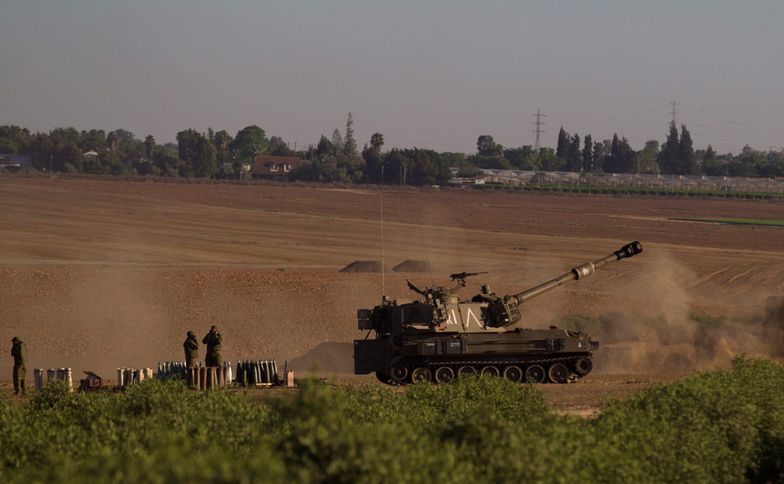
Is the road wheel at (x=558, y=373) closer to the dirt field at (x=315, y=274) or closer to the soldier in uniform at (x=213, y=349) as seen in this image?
the dirt field at (x=315, y=274)

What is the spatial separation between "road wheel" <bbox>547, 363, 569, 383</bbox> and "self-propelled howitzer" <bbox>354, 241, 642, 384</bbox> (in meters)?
0.01

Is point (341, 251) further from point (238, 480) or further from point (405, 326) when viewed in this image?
Result: point (238, 480)

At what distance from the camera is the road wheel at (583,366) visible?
3278 centimetres

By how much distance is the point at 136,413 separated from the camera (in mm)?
20594

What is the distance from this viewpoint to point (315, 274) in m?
56.1

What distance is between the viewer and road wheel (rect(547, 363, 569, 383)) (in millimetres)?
32781

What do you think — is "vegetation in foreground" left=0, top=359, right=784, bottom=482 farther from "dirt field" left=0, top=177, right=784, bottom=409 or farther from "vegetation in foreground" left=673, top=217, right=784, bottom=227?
"vegetation in foreground" left=673, top=217, right=784, bottom=227

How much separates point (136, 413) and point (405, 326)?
12473 mm

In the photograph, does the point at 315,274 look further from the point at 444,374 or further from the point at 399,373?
the point at 444,374

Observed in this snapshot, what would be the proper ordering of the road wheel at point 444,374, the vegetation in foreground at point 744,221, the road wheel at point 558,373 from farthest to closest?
1. the vegetation in foreground at point 744,221
2. the road wheel at point 558,373
3. the road wheel at point 444,374

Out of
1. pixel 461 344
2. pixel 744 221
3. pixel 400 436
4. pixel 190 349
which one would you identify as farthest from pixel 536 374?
pixel 744 221

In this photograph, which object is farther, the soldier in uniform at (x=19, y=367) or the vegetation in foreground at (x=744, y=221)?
the vegetation in foreground at (x=744, y=221)

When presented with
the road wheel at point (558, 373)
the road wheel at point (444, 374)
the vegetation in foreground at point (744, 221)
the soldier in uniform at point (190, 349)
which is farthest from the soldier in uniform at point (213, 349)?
the vegetation in foreground at point (744, 221)

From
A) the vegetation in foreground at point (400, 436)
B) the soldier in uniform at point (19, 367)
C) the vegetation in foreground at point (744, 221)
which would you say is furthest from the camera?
the vegetation in foreground at point (744, 221)
